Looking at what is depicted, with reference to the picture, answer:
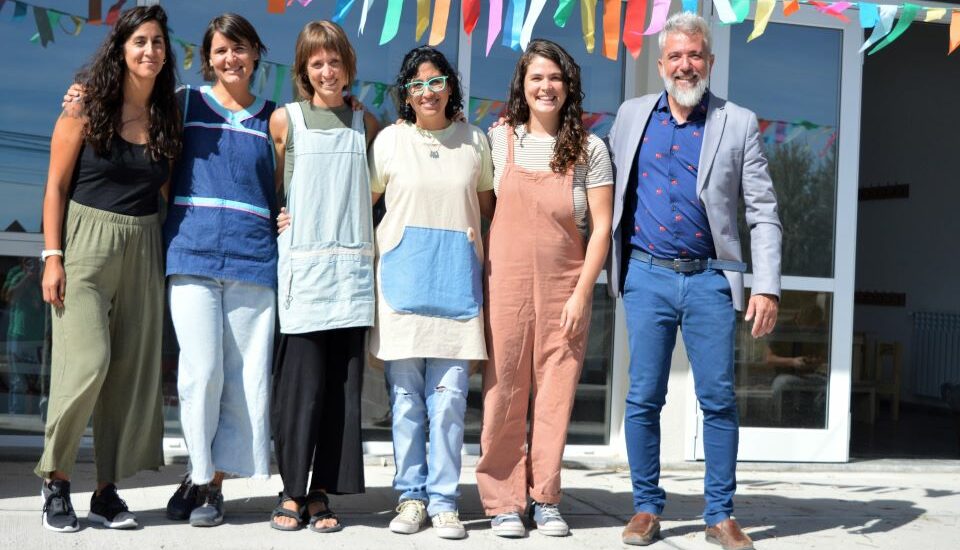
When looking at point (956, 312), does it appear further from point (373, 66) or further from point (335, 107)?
point (335, 107)

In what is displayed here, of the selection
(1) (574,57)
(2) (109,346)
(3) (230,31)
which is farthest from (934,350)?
(2) (109,346)

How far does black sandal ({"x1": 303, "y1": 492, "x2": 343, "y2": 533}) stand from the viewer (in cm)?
374

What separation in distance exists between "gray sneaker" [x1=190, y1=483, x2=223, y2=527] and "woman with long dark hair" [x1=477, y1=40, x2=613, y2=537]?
893mm

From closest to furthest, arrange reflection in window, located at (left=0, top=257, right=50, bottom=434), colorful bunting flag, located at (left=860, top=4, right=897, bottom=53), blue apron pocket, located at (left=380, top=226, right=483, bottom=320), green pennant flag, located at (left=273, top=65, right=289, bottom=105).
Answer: blue apron pocket, located at (left=380, top=226, right=483, bottom=320)
colorful bunting flag, located at (left=860, top=4, right=897, bottom=53)
reflection in window, located at (left=0, top=257, right=50, bottom=434)
green pennant flag, located at (left=273, top=65, right=289, bottom=105)

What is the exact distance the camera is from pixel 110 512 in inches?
145

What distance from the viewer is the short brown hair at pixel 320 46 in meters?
3.66

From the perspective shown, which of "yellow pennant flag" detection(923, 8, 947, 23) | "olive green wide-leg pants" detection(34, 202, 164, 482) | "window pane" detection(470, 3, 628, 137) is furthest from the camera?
"window pane" detection(470, 3, 628, 137)

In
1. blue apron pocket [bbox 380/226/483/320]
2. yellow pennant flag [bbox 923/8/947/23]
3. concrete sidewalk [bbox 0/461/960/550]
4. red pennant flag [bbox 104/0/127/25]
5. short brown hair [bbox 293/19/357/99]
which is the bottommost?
concrete sidewalk [bbox 0/461/960/550]

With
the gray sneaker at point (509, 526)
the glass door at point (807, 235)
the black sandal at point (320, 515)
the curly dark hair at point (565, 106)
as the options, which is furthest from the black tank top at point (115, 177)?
Answer: the glass door at point (807, 235)

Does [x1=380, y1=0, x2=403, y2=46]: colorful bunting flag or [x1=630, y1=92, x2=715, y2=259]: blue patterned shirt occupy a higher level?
Result: [x1=380, y1=0, x2=403, y2=46]: colorful bunting flag

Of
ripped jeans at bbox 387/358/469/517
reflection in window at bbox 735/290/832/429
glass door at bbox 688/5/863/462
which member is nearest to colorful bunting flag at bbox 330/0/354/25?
ripped jeans at bbox 387/358/469/517

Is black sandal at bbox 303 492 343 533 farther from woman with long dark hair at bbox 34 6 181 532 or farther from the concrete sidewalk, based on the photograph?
woman with long dark hair at bbox 34 6 181 532

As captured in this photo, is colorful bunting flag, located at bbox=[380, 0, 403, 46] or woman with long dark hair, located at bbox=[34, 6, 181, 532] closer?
woman with long dark hair, located at bbox=[34, 6, 181, 532]

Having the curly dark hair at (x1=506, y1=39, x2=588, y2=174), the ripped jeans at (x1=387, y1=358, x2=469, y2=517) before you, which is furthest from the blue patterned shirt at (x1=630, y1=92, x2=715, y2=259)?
the ripped jeans at (x1=387, y1=358, x2=469, y2=517)
